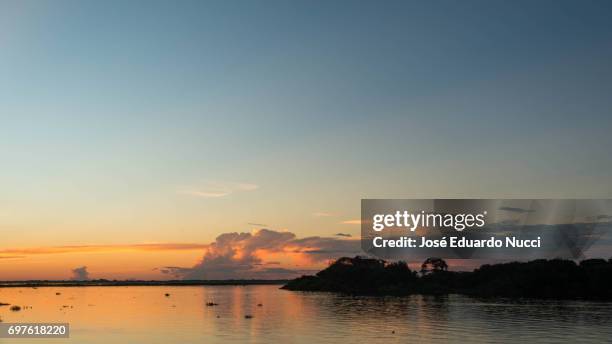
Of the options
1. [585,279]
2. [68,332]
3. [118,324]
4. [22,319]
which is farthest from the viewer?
[585,279]

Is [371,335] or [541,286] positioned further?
[541,286]

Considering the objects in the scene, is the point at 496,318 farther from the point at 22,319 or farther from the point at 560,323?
the point at 22,319

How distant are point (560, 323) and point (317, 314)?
47278 mm

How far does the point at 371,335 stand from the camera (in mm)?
85125

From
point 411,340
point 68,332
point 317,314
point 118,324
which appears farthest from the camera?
point 317,314

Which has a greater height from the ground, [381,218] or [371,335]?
[381,218]

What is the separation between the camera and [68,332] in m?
91.3

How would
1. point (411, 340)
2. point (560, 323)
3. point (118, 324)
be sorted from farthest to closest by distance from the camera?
point (118, 324) → point (560, 323) → point (411, 340)

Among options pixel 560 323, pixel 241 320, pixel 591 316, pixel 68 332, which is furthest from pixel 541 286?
pixel 68 332

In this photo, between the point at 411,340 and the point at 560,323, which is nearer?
the point at 411,340

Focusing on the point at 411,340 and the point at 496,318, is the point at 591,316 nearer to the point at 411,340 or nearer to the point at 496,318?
the point at 496,318

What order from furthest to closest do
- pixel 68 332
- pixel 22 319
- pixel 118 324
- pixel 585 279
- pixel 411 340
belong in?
pixel 585 279
pixel 22 319
pixel 118 324
pixel 68 332
pixel 411 340

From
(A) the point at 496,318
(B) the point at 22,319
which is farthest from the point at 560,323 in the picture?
(B) the point at 22,319

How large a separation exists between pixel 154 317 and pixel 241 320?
68.1 ft
